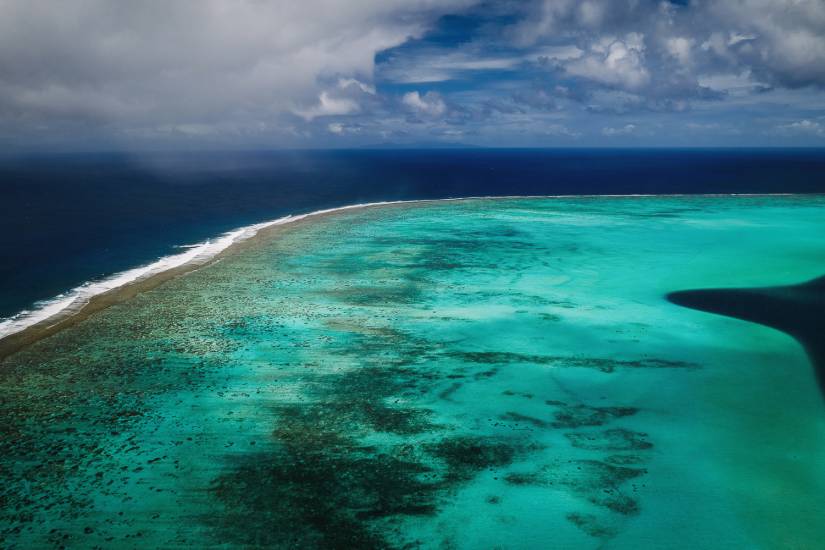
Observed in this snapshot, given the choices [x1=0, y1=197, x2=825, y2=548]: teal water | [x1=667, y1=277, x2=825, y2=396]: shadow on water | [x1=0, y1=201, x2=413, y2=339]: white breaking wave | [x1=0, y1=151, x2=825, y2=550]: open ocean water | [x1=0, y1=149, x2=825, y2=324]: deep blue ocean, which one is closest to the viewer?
[x1=0, y1=197, x2=825, y2=548]: teal water

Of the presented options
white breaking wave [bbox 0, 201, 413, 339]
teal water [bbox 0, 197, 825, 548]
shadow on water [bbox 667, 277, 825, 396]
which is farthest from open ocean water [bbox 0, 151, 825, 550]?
white breaking wave [bbox 0, 201, 413, 339]

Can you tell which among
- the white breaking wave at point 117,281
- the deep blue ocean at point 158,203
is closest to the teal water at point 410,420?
the white breaking wave at point 117,281

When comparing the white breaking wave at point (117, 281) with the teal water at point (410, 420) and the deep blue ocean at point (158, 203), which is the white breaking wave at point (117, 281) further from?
the teal water at point (410, 420)

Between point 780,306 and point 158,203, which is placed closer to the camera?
point 780,306

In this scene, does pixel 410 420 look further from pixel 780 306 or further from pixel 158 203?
pixel 158 203

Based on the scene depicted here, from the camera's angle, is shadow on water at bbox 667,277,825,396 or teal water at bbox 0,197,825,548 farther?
shadow on water at bbox 667,277,825,396

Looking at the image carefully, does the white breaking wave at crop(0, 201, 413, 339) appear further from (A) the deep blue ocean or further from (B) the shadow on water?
(B) the shadow on water

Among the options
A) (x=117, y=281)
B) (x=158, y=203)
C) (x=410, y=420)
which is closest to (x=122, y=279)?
(x=117, y=281)
